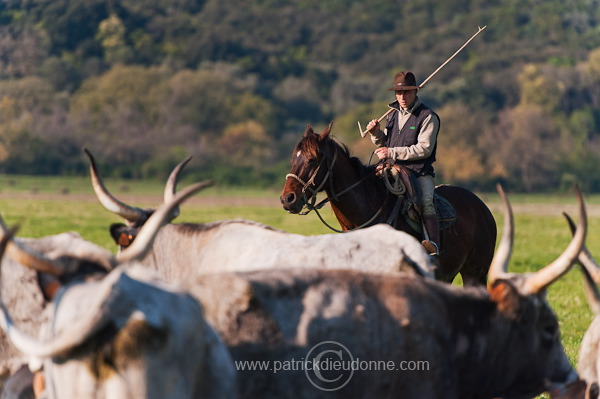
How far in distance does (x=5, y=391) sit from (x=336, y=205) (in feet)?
18.8

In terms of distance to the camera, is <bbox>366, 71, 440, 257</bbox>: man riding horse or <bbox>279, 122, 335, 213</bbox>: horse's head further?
<bbox>279, 122, 335, 213</bbox>: horse's head

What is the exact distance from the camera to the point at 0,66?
97188mm

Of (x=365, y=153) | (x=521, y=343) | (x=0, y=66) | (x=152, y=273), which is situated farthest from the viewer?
(x=0, y=66)

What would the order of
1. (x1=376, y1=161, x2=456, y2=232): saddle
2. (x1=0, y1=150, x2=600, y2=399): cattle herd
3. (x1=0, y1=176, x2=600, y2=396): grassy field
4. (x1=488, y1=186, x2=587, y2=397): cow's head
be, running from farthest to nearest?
(x1=0, y1=176, x2=600, y2=396): grassy field, (x1=376, y1=161, x2=456, y2=232): saddle, (x1=488, y1=186, x2=587, y2=397): cow's head, (x1=0, y1=150, x2=600, y2=399): cattle herd

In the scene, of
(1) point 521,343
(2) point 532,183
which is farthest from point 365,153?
(1) point 521,343

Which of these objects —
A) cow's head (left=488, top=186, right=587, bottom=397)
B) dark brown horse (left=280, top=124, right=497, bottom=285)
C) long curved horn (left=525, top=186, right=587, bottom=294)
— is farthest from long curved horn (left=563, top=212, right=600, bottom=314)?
→ dark brown horse (left=280, top=124, right=497, bottom=285)

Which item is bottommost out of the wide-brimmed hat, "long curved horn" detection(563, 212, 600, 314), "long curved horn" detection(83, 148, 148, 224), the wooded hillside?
the wooded hillside

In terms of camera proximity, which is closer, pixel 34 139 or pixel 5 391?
pixel 5 391

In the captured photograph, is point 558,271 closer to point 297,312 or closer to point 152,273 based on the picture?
point 297,312

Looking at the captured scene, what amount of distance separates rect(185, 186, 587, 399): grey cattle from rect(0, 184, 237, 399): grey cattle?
43 cm

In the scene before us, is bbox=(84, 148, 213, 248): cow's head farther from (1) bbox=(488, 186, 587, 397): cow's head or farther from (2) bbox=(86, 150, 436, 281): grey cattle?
(1) bbox=(488, 186, 587, 397): cow's head

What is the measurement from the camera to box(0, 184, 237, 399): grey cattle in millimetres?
4109

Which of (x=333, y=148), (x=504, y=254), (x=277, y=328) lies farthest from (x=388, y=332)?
(x=333, y=148)

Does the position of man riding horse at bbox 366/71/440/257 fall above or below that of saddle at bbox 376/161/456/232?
above
